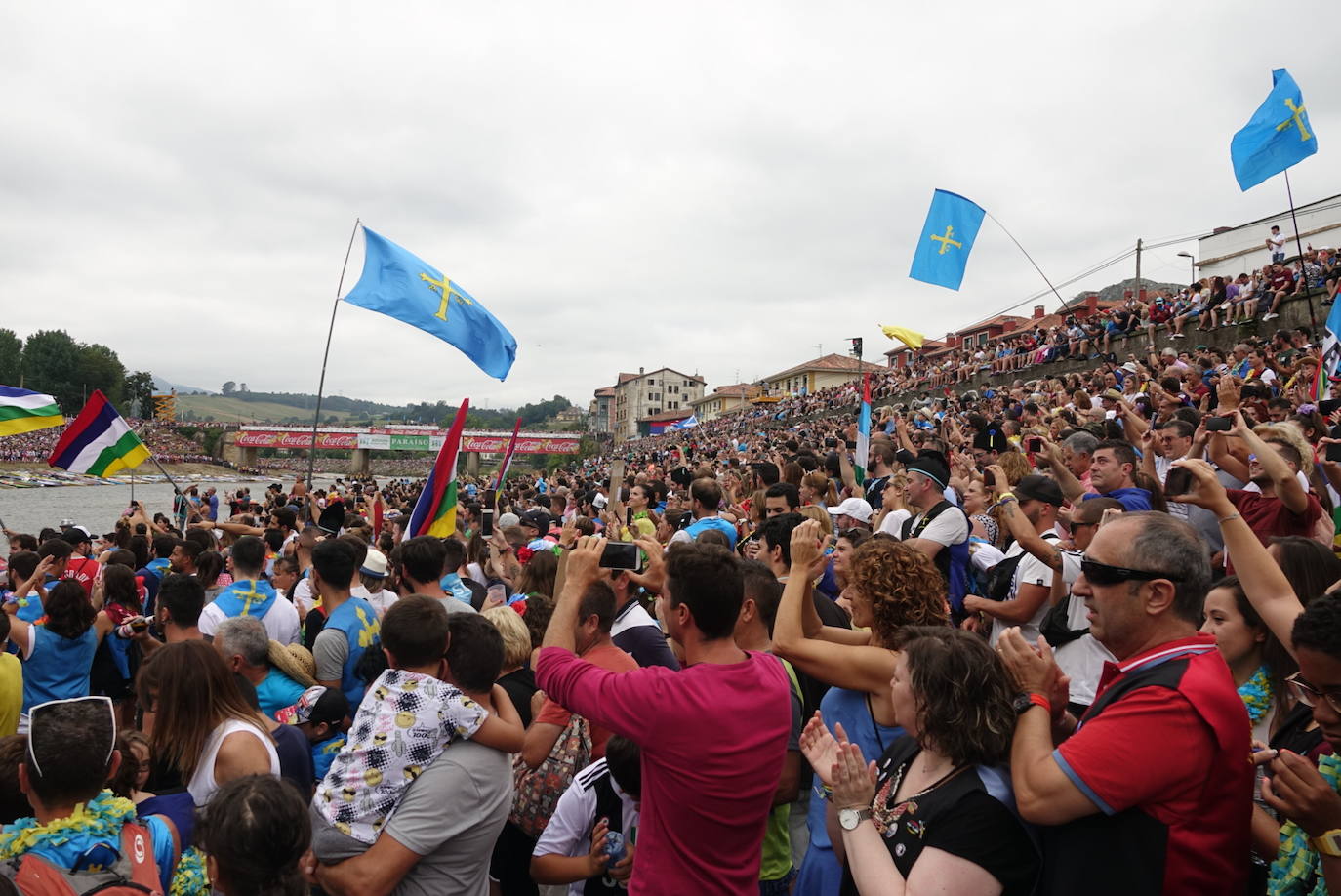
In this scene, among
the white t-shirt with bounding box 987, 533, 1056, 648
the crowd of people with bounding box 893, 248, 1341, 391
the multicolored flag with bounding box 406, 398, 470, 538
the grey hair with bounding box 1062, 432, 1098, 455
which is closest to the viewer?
the white t-shirt with bounding box 987, 533, 1056, 648

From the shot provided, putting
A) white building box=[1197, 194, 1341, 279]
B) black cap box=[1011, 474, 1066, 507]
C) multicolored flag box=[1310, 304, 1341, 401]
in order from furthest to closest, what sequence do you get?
white building box=[1197, 194, 1341, 279], multicolored flag box=[1310, 304, 1341, 401], black cap box=[1011, 474, 1066, 507]

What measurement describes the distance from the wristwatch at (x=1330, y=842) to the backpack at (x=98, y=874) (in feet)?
9.94

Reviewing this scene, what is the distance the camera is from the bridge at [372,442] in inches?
3388

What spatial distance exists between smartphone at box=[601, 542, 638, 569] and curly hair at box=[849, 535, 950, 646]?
0.95 meters

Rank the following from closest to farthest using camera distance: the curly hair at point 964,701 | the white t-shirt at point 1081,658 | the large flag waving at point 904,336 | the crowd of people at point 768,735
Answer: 1. the crowd of people at point 768,735
2. the curly hair at point 964,701
3. the white t-shirt at point 1081,658
4. the large flag waving at point 904,336

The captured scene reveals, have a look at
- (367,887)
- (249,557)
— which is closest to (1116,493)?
(367,887)

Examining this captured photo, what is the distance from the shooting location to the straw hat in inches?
171

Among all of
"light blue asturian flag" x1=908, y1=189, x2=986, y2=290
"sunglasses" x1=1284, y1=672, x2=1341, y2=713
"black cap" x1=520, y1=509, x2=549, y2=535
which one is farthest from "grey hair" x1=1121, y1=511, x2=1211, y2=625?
"light blue asturian flag" x1=908, y1=189, x2=986, y2=290

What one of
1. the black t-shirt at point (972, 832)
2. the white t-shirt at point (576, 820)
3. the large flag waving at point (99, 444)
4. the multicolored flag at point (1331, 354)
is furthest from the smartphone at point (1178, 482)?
the large flag waving at point (99, 444)

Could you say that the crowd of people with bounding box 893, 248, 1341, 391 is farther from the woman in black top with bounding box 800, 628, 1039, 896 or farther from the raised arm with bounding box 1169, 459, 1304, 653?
the woman in black top with bounding box 800, 628, 1039, 896

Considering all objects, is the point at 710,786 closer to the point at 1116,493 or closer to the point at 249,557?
the point at 1116,493

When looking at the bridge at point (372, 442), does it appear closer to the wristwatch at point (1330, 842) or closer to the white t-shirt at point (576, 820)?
the white t-shirt at point (576, 820)

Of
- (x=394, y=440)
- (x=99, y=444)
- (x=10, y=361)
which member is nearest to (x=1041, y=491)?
(x=99, y=444)

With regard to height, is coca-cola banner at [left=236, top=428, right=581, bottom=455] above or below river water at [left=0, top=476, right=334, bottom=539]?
above
